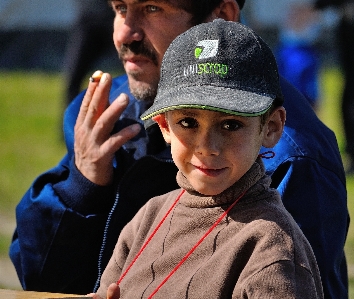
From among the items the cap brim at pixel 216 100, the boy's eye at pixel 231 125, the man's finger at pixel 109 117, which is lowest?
the man's finger at pixel 109 117

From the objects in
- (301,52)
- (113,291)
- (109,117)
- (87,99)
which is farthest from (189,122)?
(301,52)

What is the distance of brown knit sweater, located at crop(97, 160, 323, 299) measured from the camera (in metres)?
1.82

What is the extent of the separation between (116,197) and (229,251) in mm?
829

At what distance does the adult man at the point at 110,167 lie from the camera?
268cm

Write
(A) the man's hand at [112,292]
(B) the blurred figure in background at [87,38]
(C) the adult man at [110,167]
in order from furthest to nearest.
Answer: (B) the blurred figure in background at [87,38] < (C) the adult man at [110,167] < (A) the man's hand at [112,292]

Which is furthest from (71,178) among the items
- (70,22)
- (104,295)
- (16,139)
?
(70,22)

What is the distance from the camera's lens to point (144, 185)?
2.71 meters

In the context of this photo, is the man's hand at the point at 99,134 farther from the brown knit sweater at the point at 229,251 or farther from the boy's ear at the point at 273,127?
the boy's ear at the point at 273,127

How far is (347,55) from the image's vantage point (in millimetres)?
9383

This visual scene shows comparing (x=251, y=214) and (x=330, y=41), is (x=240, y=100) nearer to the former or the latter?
(x=251, y=214)

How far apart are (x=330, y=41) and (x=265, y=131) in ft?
39.4

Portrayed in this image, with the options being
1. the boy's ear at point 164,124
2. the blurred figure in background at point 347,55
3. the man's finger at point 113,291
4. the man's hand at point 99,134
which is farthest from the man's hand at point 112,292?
the blurred figure in background at point 347,55

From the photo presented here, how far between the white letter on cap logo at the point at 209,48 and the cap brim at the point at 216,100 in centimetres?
7

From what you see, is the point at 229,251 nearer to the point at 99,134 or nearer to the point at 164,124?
the point at 164,124
